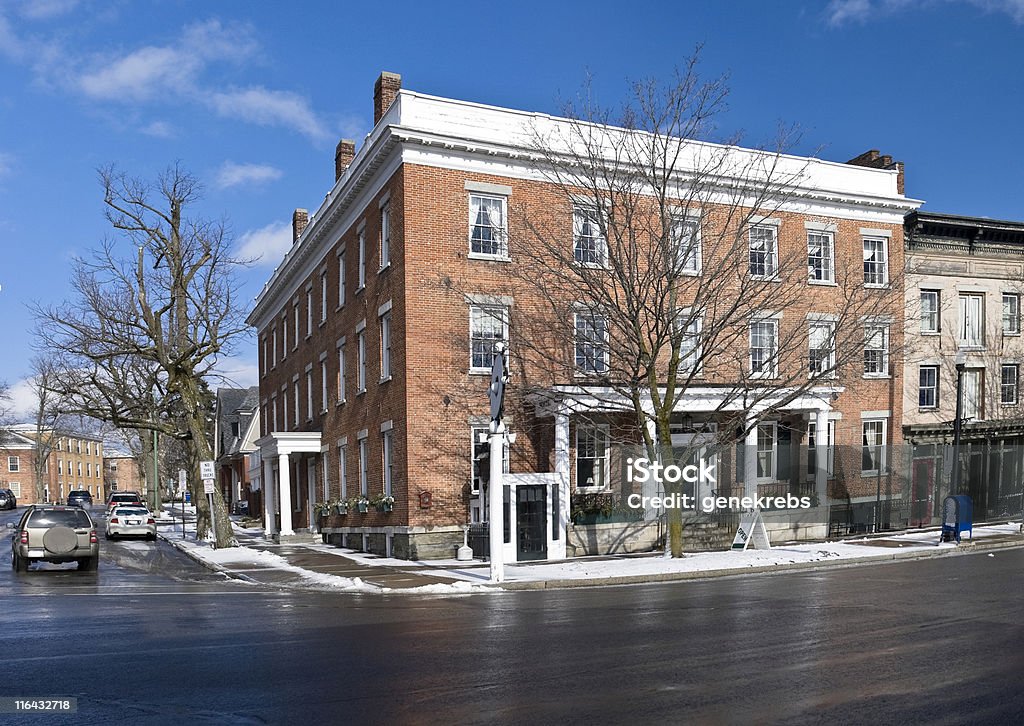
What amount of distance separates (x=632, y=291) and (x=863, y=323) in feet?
24.6

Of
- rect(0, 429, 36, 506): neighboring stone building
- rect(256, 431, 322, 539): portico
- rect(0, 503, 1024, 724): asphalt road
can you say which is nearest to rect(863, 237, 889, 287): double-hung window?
rect(0, 503, 1024, 724): asphalt road

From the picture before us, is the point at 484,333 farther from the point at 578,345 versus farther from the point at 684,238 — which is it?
the point at 684,238

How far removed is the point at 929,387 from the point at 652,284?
56.9 feet

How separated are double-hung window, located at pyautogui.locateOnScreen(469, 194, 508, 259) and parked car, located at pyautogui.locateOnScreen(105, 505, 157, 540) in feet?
80.1

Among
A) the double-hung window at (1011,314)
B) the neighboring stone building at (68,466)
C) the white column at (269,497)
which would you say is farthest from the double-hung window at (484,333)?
the neighboring stone building at (68,466)

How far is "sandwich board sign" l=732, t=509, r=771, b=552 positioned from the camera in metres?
24.4

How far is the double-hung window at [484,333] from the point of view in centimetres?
2627

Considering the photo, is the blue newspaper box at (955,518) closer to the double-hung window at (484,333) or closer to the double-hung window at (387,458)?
the double-hung window at (484,333)

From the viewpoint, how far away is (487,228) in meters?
26.9

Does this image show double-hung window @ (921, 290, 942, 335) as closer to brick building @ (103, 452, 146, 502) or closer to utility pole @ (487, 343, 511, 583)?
utility pole @ (487, 343, 511, 583)

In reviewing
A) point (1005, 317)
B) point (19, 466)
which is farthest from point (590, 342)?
point (19, 466)

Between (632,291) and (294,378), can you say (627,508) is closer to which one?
(632,291)

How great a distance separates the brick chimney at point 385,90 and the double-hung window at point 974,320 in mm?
22756

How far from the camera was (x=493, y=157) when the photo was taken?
2666cm
